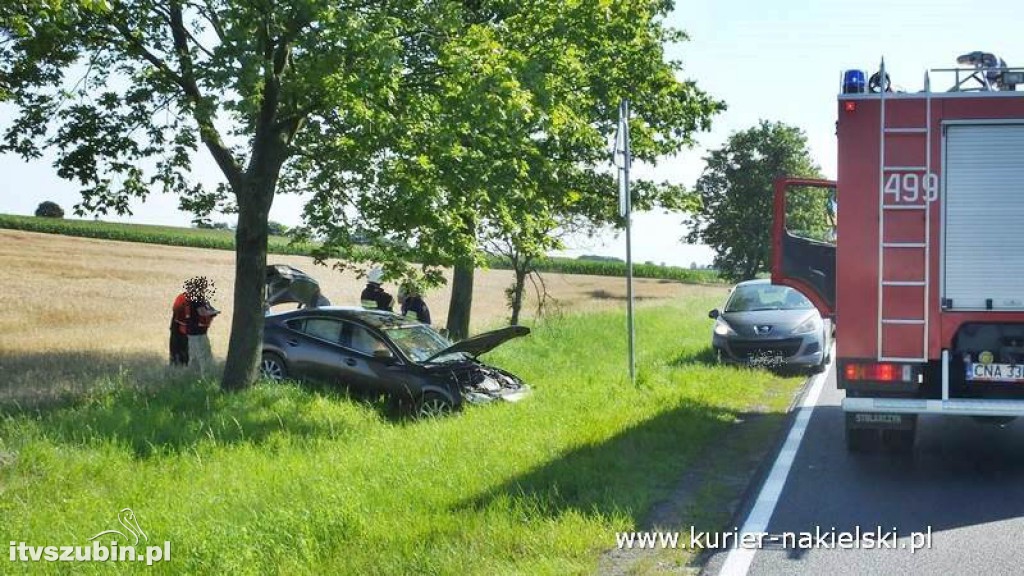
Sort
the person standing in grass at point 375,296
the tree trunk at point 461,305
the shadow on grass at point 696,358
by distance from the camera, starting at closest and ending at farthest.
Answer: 1. the shadow on grass at point 696,358
2. the person standing in grass at point 375,296
3. the tree trunk at point 461,305

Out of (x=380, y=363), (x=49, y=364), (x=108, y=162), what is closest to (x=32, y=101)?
(x=108, y=162)

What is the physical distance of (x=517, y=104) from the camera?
1230 cm

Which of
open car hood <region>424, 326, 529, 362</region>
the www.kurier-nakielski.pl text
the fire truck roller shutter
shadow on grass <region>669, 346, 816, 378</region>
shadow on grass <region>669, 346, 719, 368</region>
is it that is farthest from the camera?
shadow on grass <region>669, 346, 719, 368</region>

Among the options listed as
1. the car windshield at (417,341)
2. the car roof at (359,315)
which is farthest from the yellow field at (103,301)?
the car windshield at (417,341)

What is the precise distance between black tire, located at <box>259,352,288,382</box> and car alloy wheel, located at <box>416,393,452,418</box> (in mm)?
2767

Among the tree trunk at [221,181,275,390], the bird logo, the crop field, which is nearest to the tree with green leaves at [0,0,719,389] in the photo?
the tree trunk at [221,181,275,390]

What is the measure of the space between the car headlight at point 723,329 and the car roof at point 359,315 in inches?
221

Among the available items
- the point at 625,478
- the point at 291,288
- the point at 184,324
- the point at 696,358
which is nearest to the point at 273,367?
the point at 184,324

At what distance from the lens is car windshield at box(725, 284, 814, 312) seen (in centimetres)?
1808

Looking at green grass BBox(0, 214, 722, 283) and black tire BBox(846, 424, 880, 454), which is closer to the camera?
black tire BBox(846, 424, 880, 454)

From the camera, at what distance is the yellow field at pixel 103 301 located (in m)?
18.1

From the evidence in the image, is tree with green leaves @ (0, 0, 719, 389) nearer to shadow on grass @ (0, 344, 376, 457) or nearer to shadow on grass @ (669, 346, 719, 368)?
shadow on grass @ (0, 344, 376, 457)

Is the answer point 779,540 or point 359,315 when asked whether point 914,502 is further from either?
point 359,315

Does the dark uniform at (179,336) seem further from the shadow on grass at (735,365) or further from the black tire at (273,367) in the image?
the shadow on grass at (735,365)
